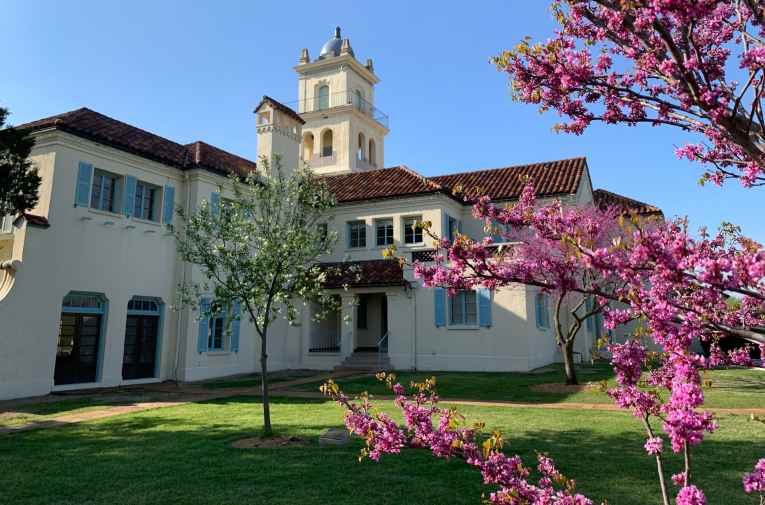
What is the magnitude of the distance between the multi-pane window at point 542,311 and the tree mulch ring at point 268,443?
14551mm

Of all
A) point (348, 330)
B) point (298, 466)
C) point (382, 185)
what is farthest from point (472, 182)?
point (298, 466)

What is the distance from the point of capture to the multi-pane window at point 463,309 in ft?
68.6

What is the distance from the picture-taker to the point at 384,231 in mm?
23391

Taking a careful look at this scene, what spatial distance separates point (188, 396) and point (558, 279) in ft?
45.3

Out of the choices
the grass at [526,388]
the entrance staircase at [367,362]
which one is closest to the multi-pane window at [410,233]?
the entrance staircase at [367,362]

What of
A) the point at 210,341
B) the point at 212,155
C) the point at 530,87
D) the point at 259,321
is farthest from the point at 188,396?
the point at 530,87

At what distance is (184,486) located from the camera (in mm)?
6211

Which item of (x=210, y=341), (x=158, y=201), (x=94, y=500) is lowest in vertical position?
(x=94, y=500)

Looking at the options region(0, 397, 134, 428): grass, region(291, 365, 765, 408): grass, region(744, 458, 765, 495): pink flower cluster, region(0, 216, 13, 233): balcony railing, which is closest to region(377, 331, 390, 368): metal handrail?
region(291, 365, 765, 408): grass

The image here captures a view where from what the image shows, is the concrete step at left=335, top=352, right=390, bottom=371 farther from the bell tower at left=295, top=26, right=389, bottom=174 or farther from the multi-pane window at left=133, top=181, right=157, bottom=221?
the bell tower at left=295, top=26, right=389, bottom=174

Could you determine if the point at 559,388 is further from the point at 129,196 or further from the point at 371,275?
the point at 129,196

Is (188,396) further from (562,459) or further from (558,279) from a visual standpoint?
(558,279)

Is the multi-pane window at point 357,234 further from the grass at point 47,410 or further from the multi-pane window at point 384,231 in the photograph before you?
the grass at point 47,410

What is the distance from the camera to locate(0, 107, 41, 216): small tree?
11.3 meters
